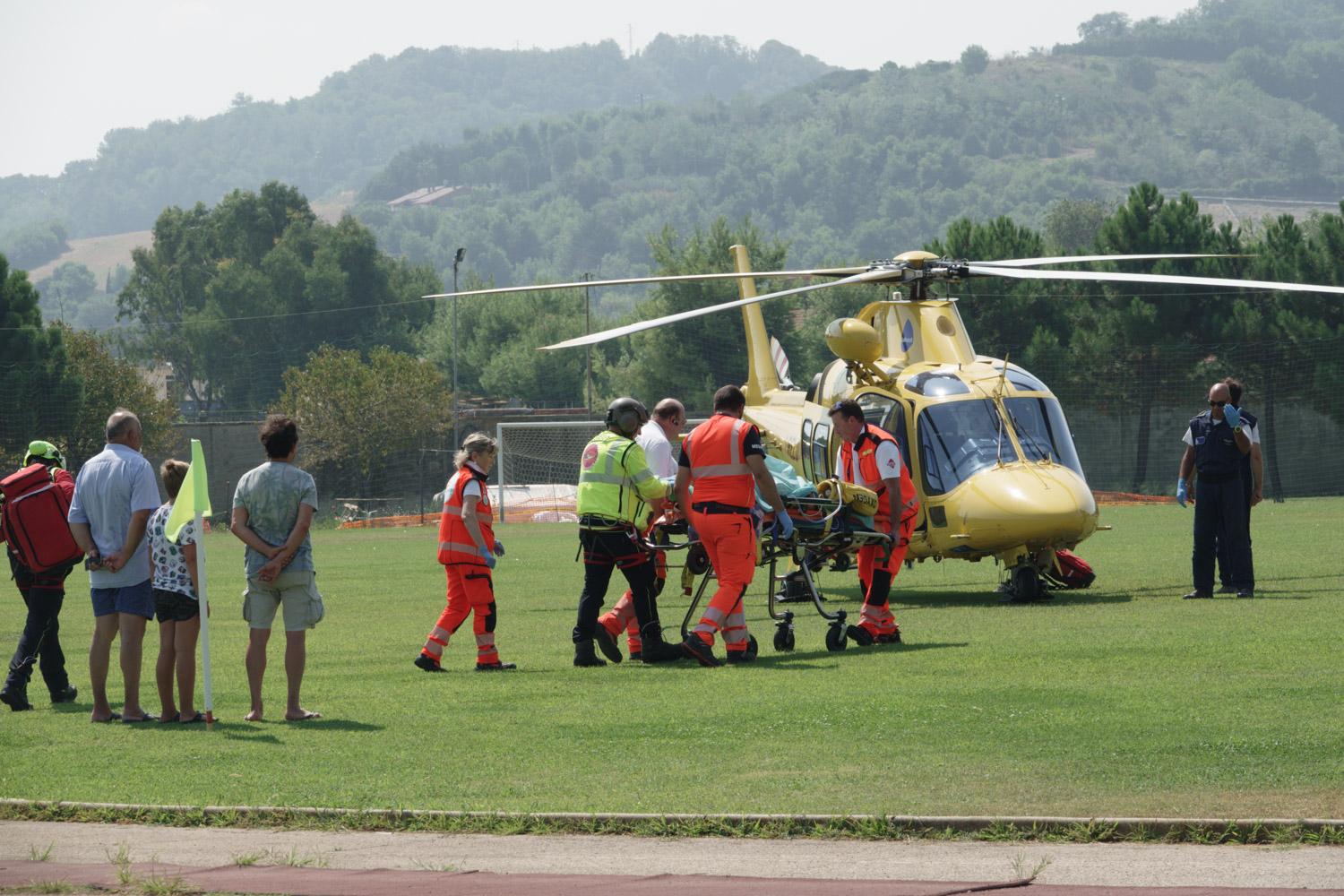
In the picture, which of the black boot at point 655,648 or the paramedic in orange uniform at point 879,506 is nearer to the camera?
the black boot at point 655,648

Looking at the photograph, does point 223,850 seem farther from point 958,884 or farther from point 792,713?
point 792,713

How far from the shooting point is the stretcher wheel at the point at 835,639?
41.7 ft

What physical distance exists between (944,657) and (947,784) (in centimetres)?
447

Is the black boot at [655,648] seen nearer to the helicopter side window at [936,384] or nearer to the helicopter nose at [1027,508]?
the helicopter nose at [1027,508]

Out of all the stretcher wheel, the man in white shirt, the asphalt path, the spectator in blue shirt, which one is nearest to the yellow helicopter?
the man in white shirt

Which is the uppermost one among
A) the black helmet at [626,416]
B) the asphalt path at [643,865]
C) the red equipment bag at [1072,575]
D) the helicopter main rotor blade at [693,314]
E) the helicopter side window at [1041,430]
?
the helicopter main rotor blade at [693,314]

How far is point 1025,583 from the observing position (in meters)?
16.5

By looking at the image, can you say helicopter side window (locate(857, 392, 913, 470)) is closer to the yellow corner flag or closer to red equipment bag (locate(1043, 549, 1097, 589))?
red equipment bag (locate(1043, 549, 1097, 589))

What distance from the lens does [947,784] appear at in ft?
24.7

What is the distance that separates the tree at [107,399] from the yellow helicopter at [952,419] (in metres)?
43.3

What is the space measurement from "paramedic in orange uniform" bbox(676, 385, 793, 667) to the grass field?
45 centimetres

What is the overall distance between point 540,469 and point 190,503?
45.3 metres

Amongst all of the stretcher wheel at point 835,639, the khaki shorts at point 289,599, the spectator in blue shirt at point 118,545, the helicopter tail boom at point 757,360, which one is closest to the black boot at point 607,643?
the stretcher wheel at point 835,639

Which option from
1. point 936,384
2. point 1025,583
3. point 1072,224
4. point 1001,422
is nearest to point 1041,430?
point 1001,422
